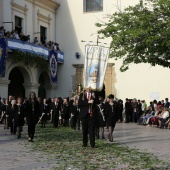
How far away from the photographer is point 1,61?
24766mm

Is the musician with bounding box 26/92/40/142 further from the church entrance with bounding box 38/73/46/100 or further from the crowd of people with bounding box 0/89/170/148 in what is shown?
the church entrance with bounding box 38/73/46/100

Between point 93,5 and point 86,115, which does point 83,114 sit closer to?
→ point 86,115

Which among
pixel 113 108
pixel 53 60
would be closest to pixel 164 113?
pixel 113 108

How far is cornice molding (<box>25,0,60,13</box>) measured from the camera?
30.8 metres

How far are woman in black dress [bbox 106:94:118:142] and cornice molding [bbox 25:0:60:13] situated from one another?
60.0 ft

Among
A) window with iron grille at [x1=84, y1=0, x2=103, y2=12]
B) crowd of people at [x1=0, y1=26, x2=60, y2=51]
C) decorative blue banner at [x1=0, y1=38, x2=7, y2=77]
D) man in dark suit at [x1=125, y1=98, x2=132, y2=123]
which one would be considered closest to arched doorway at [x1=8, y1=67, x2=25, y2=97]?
crowd of people at [x1=0, y1=26, x2=60, y2=51]

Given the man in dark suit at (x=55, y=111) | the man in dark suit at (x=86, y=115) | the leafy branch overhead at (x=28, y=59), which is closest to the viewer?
the man in dark suit at (x=86, y=115)

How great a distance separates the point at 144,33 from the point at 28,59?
12.0 meters

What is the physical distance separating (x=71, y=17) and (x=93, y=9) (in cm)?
192

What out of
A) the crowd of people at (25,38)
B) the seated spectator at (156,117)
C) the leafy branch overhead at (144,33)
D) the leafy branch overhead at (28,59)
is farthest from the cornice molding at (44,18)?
the seated spectator at (156,117)

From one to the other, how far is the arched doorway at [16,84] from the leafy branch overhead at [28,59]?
1701 mm

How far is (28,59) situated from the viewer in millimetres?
27516

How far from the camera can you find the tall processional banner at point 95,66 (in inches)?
785

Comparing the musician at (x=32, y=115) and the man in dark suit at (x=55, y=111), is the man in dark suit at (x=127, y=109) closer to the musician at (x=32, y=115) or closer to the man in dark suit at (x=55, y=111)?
the man in dark suit at (x=55, y=111)
